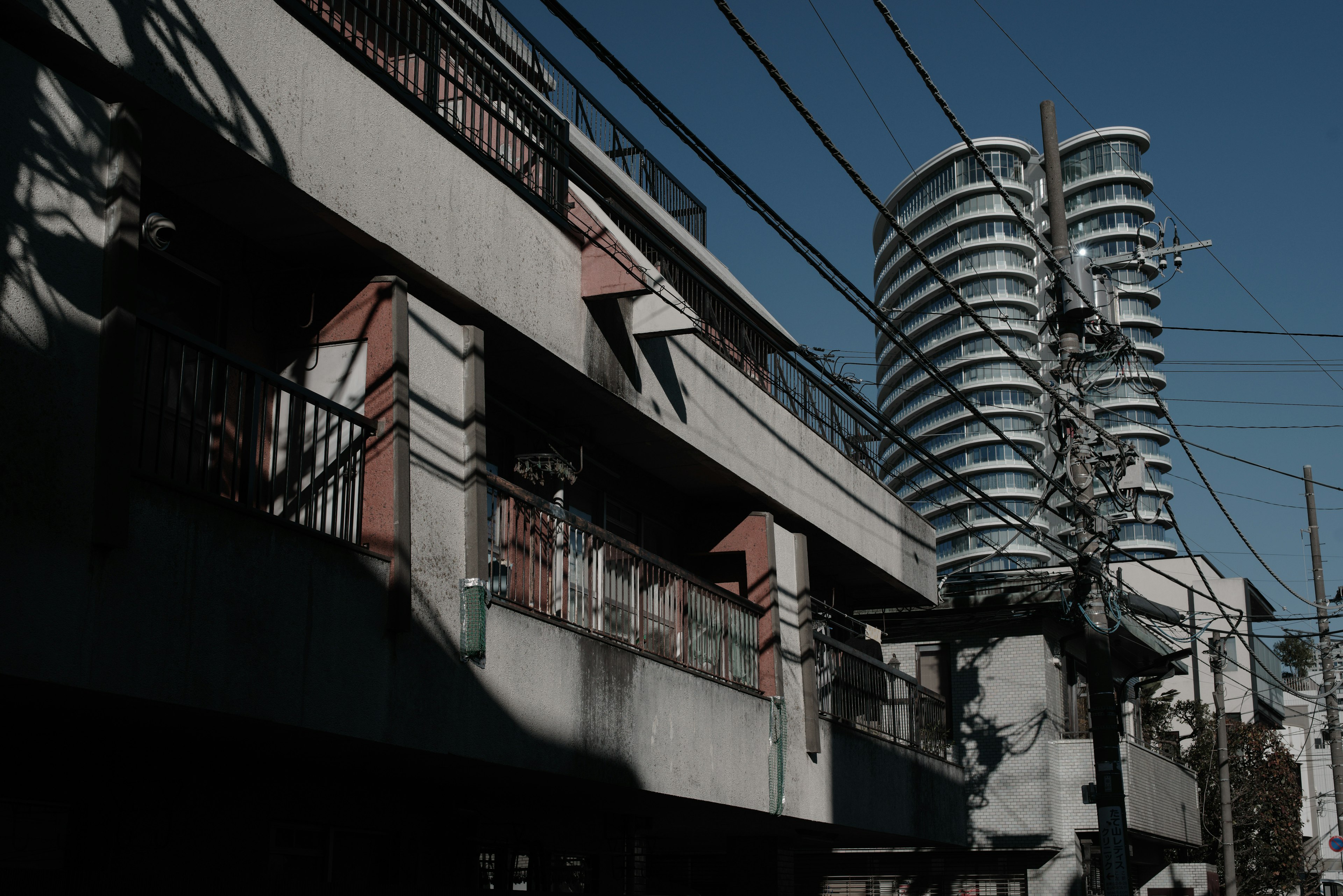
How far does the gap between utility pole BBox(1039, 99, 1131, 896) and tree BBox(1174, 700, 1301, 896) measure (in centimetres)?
2347

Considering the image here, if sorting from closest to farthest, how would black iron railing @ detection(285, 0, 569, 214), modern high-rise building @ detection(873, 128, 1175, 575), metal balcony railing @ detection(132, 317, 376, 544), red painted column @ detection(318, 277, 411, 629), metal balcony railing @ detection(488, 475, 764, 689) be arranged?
1. metal balcony railing @ detection(132, 317, 376, 544)
2. red painted column @ detection(318, 277, 411, 629)
3. black iron railing @ detection(285, 0, 569, 214)
4. metal balcony railing @ detection(488, 475, 764, 689)
5. modern high-rise building @ detection(873, 128, 1175, 575)

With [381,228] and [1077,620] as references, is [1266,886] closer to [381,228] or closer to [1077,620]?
[1077,620]

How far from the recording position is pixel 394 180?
9.38 metres

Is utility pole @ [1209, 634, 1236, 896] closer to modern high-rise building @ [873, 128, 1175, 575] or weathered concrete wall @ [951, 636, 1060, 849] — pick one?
weathered concrete wall @ [951, 636, 1060, 849]


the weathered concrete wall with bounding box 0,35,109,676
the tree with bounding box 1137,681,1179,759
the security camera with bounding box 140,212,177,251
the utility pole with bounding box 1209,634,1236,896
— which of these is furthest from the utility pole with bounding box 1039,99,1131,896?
the tree with bounding box 1137,681,1179,759

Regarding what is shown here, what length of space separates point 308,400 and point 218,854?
11.2ft

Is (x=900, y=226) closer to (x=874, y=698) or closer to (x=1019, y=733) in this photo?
(x=874, y=698)

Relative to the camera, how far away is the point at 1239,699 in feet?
216

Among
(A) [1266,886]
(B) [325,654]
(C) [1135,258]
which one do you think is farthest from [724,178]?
(A) [1266,886]

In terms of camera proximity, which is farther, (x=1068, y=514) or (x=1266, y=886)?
(x=1266, y=886)

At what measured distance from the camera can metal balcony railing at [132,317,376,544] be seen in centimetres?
772

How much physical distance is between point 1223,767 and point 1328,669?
657 cm

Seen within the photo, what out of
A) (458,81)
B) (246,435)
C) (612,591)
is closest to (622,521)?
(612,591)

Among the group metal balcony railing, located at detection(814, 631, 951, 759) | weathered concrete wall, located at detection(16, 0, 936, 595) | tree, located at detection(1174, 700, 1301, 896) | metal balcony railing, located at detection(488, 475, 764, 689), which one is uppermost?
weathered concrete wall, located at detection(16, 0, 936, 595)
